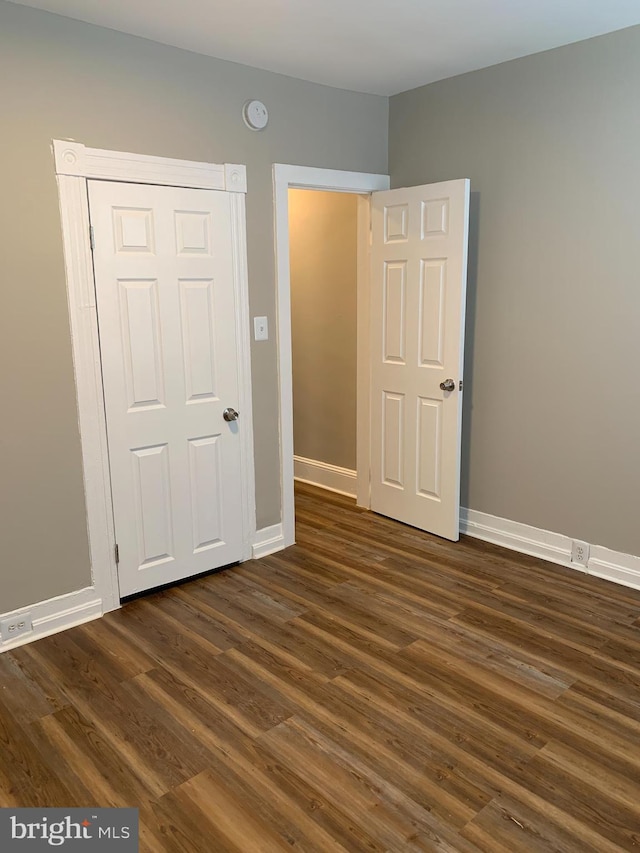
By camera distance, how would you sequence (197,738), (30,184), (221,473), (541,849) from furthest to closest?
(221,473) < (30,184) < (197,738) < (541,849)

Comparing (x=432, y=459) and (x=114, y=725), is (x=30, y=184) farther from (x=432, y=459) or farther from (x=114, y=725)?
(x=432, y=459)

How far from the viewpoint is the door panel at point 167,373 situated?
296 cm

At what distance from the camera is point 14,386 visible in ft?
8.86

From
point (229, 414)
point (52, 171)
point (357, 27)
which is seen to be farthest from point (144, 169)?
point (229, 414)

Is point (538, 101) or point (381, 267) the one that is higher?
point (538, 101)

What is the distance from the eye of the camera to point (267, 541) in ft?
12.3

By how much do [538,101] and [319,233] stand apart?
1.77 m

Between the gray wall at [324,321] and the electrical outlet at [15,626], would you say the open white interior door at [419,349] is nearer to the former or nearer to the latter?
the gray wall at [324,321]

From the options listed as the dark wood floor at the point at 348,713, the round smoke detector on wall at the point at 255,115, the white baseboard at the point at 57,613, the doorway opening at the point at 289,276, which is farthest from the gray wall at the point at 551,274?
the white baseboard at the point at 57,613

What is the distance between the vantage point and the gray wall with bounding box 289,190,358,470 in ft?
14.8

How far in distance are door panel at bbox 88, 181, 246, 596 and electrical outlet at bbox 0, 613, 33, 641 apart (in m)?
0.46

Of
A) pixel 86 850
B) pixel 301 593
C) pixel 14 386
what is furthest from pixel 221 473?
pixel 86 850

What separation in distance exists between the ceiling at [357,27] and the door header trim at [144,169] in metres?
0.51

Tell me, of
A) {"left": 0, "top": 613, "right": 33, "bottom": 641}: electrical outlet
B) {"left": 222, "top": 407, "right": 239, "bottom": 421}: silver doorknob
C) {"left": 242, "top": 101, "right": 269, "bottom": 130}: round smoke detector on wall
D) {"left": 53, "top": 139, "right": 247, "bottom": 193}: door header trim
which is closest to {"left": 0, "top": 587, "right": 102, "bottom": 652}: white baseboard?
{"left": 0, "top": 613, "right": 33, "bottom": 641}: electrical outlet
